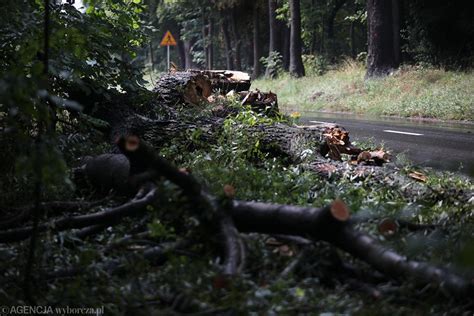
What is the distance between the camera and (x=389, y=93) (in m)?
20.8

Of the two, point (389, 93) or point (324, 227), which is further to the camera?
point (389, 93)

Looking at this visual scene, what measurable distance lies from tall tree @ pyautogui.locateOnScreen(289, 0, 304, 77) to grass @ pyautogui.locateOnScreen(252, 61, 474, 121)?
165cm

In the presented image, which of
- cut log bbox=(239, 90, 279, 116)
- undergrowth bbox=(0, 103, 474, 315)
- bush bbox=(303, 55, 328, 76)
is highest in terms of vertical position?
bush bbox=(303, 55, 328, 76)

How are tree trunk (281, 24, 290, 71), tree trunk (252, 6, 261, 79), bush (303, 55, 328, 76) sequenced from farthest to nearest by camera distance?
tree trunk (252, 6, 261, 79) < tree trunk (281, 24, 290, 71) < bush (303, 55, 328, 76)

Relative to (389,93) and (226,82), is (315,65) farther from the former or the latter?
(226,82)

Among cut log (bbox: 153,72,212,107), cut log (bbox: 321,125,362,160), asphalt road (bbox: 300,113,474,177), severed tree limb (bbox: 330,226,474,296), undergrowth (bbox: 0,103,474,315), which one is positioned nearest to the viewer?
undergrowth (bbox: 0,103,474,315)

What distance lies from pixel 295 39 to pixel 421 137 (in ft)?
57.3

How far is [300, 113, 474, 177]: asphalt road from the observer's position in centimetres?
991

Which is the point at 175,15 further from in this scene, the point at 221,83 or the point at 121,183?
the point at 121,183

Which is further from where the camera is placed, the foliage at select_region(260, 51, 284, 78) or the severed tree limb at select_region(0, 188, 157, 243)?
the foliage at select_region(260, 51, 284, 78)

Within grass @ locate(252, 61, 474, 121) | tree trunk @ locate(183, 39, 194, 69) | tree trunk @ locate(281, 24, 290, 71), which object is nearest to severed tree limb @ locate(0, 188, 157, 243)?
grass @ locate(252, 61, 474, 121)

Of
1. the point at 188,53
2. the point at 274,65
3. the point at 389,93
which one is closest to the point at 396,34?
the point at 389,93

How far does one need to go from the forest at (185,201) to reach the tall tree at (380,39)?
1229 centimetres

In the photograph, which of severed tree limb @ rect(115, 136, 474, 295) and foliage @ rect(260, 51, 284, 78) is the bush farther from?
severed tree limb @ rect(115, 136, 474, 295)
